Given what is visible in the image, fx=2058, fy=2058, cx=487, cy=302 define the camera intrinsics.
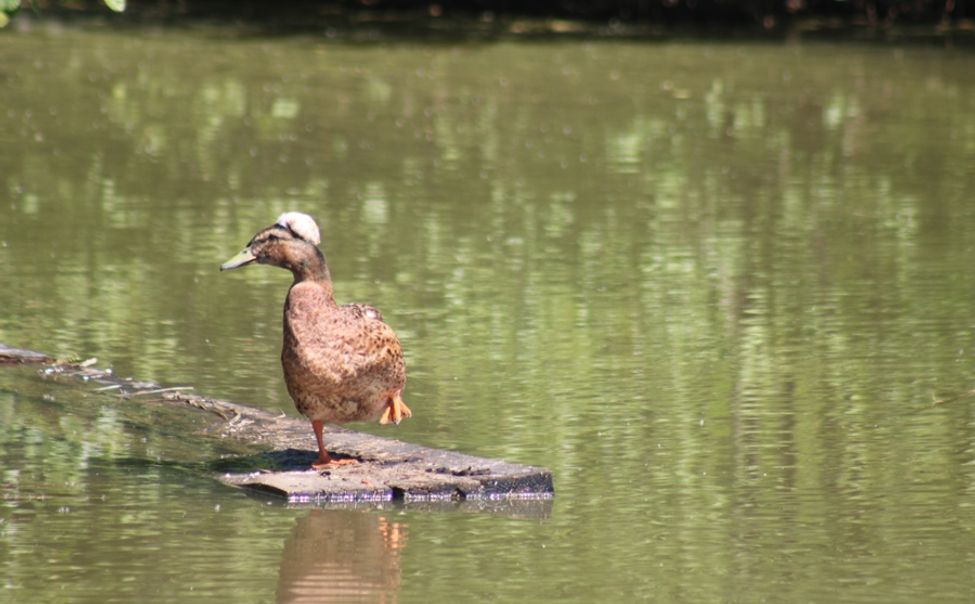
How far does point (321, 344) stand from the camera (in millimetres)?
7574

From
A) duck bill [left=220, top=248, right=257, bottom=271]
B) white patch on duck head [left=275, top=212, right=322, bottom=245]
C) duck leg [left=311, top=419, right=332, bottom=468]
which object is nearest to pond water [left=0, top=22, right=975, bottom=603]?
duck leg [left=311, top=419, right=332, bottom=468]

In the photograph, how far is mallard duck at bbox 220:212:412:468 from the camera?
7566mm

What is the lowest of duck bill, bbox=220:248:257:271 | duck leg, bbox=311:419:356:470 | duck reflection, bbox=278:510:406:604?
duck reflection, bbox=278:510:406:604

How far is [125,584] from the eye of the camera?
639 cm

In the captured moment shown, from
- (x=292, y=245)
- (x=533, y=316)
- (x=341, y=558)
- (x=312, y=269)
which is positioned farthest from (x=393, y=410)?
(x=533, y=316)

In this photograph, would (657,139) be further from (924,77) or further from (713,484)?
(713,484)

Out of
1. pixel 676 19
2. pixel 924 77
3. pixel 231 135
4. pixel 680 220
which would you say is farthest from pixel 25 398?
pixel 676 19

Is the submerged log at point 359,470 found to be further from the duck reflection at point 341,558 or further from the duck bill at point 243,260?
the duck bill at point 243,260

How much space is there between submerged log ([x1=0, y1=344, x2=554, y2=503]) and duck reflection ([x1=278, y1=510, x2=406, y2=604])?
20 cm

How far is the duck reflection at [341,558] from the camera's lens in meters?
6.41

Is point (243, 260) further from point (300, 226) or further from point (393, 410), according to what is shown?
point (393, 410)

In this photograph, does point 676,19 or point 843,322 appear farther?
point 676,19

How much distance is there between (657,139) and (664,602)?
38.7 feet

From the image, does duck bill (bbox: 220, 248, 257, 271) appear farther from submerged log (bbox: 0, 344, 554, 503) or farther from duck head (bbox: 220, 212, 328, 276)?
Answer: submerged log (bbox: 0, 344, 554, 503)
